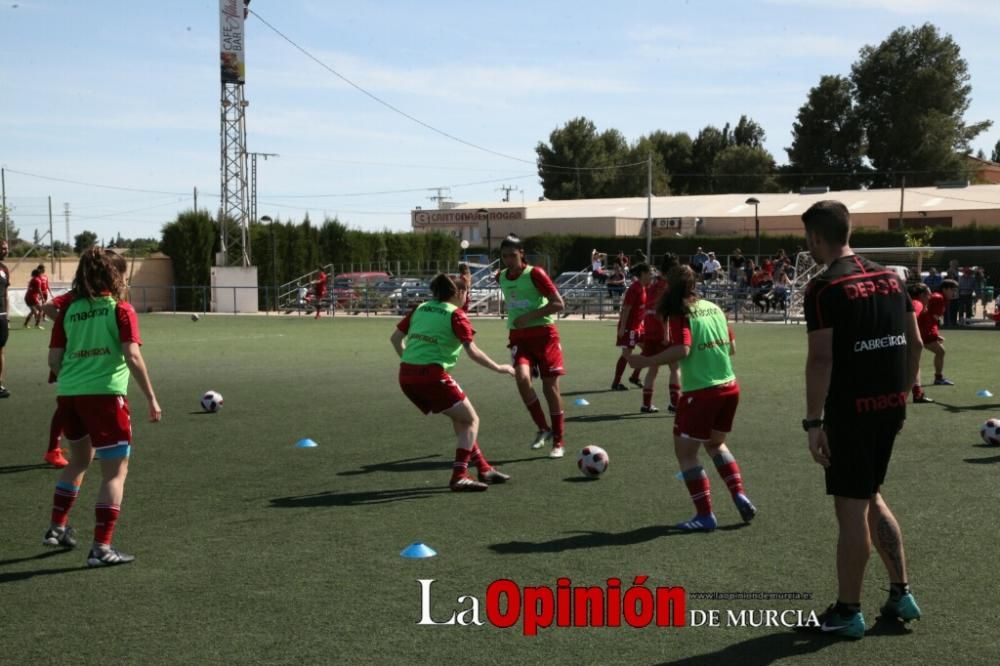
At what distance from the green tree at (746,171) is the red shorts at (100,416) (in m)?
83.2

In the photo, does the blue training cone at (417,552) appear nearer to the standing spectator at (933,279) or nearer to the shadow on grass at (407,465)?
the shadow on grass at (407,465)

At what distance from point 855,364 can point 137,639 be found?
3489 mm

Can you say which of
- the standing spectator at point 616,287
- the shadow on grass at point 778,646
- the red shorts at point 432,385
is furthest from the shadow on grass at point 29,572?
the standing spectator at point 616,287

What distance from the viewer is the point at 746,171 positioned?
8681 cm

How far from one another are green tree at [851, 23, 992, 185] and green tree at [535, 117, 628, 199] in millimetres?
24454

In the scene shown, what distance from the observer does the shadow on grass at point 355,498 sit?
24.7 feet

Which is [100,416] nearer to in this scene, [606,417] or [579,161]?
[606,417]

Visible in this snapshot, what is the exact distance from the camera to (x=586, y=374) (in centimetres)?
1698

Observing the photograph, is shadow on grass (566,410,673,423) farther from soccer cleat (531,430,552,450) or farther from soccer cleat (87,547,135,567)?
soccer cleat (87,547,135,567)

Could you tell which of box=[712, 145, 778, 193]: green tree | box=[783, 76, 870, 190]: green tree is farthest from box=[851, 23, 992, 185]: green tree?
box=[712, 145, 778, 193]: green tree

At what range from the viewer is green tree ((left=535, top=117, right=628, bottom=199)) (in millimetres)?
94875

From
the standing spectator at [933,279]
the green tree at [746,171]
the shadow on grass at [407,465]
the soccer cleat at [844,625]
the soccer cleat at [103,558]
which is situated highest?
the green tree at [746,171]

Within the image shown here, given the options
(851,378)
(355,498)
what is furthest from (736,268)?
(851,378)

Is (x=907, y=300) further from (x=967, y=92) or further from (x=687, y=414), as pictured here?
(x=967, y=92)
